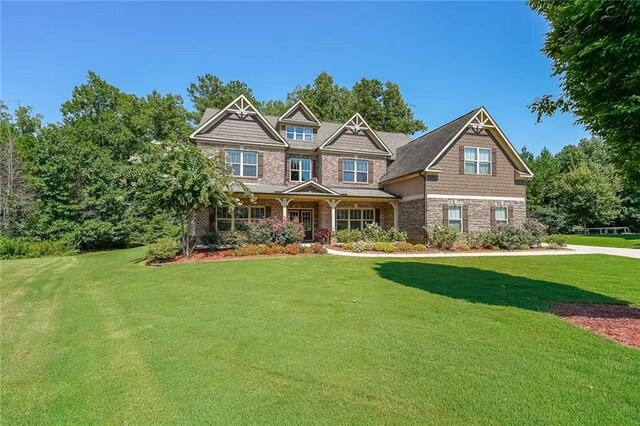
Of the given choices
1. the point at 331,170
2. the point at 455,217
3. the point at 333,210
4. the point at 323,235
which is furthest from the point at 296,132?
the point at 455,217

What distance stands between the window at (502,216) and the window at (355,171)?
882 centimetres

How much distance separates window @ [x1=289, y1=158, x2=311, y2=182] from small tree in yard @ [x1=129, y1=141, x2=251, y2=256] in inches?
298

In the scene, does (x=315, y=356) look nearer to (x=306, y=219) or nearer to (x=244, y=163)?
(x=244, y=163)

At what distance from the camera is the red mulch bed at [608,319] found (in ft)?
17.7

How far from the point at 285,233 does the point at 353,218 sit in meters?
7.07

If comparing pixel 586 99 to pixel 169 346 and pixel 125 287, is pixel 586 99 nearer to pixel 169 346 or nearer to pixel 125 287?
pixel 169 346

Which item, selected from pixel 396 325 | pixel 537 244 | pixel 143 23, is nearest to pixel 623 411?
pixel 396 325

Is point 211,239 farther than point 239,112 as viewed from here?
No

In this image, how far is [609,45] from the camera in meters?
5.44

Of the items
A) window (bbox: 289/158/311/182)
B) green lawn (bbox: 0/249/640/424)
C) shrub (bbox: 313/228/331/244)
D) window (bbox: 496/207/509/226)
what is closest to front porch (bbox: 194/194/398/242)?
shrub (bbox: 313/228/331/244)

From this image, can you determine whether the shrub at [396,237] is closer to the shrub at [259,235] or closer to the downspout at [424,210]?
the downspout at [424,210]

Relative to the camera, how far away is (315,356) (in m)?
4.73

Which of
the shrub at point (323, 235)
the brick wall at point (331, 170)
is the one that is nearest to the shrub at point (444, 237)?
the shrub at point (323, 235)

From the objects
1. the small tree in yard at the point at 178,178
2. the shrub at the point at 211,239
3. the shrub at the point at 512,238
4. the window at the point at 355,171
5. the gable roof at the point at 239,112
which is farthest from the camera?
the window at the point at 355,171
